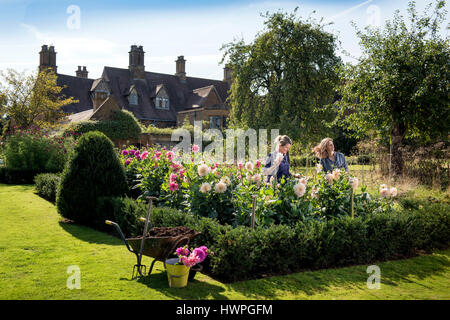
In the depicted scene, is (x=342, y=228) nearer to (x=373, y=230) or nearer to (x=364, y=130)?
(x=373, y=230)

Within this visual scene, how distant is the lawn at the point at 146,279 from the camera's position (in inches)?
179

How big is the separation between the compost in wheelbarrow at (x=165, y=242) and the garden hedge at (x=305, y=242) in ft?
1.20

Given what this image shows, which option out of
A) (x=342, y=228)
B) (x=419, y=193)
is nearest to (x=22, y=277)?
(x=342, y=228)

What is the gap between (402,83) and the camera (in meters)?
14.6

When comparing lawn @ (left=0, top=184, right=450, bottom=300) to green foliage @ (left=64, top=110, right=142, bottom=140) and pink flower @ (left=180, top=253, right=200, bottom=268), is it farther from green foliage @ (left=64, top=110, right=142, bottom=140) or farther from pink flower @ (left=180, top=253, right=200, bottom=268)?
green foliage @ (left=64, top=110, right=142, bottom=140)

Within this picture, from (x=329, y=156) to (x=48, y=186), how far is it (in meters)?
9.26

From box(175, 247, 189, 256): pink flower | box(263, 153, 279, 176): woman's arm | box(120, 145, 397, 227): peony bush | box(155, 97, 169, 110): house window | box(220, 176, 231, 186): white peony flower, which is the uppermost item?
box(155, 97, 169, 110): house window

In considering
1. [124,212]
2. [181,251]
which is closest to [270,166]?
[124,212]

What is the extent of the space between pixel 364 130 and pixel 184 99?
28.1 meters

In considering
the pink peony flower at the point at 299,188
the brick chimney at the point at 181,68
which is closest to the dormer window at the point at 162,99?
the brick chimney at the point at 181,68

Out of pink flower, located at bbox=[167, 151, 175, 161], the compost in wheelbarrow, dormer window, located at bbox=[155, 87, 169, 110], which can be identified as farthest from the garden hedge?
dormer window, located at bbox=[155, 87, 169, 110]

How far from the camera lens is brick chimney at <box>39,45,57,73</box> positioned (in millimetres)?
36906

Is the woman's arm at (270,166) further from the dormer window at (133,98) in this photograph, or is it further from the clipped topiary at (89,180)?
the dormer window at (133,98)

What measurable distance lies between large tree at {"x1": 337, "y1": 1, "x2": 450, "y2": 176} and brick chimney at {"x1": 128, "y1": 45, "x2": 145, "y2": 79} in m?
27.6
